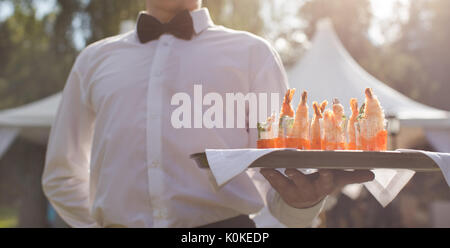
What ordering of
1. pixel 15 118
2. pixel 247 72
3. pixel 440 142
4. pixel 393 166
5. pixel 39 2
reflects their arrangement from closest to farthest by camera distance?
pixel 393 166
pixel 247 72
pixel 440 142
pixel 15 118
pixel 39 2

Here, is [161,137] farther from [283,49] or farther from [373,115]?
[283,49]

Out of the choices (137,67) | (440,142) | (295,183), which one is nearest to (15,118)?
(440,142)

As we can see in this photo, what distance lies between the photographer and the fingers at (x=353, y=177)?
4.25 feet

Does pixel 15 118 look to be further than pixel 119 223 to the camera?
Yes

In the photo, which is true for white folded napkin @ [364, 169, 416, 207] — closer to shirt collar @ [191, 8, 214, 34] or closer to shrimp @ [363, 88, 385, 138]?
shrimp @ [363, 88, 385, 138]

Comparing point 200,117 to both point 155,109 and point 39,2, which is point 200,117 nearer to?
point 155,109

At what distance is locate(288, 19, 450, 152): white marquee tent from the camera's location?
7.41m

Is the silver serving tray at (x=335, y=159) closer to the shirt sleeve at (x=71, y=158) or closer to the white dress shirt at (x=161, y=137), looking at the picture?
the white dress shirt at (x=161, y=137)

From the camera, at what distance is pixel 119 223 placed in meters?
1.64

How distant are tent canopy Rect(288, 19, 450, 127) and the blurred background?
130 cm

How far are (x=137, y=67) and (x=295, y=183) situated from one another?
24.5 inches

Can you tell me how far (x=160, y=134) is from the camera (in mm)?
1633

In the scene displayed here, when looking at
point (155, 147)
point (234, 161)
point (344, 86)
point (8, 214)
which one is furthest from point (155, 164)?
point (8, 214)
